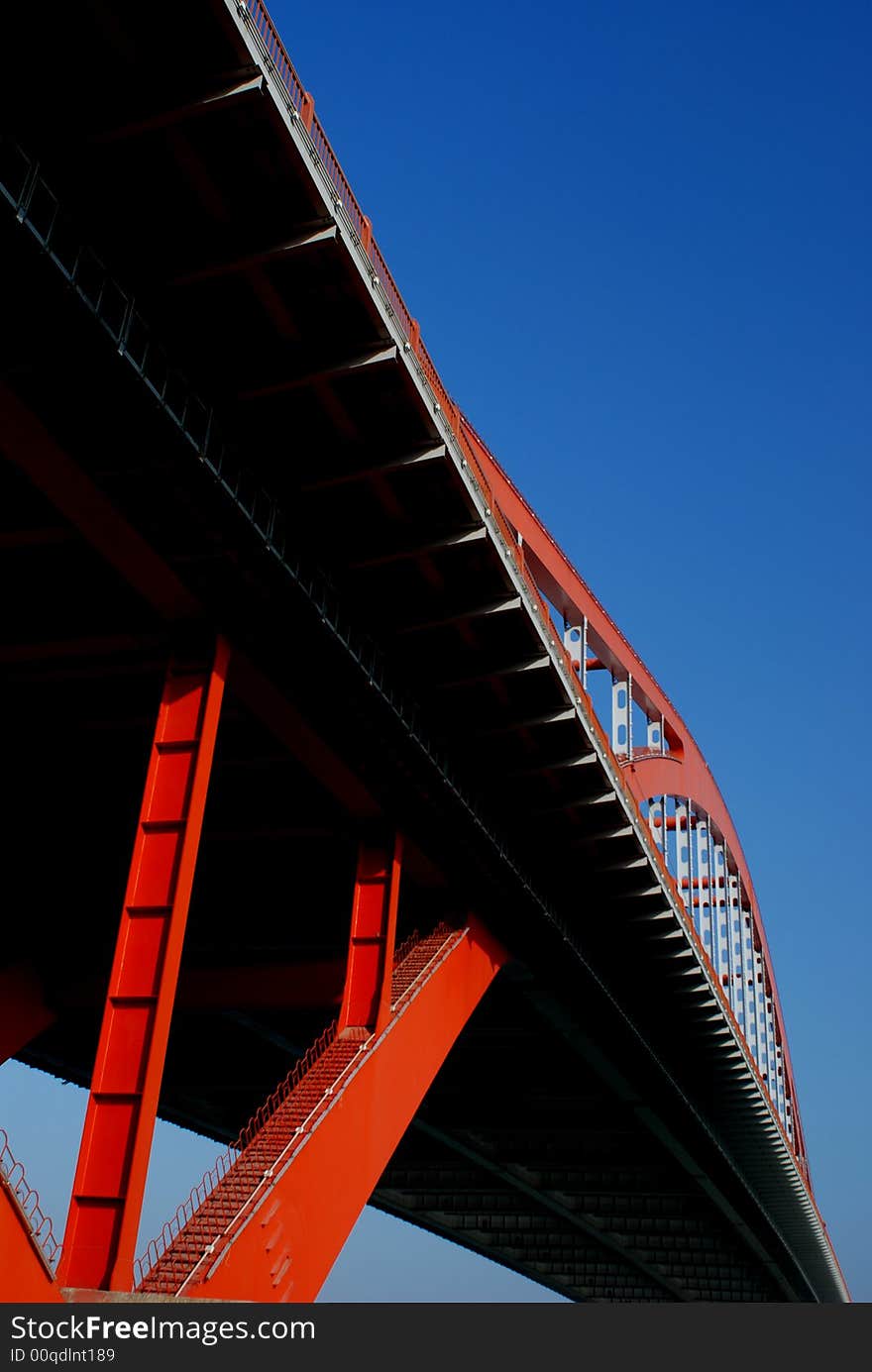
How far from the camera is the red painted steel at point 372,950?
18.8 meters

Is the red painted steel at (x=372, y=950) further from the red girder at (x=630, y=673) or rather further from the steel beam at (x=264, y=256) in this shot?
the steel beam at (x=264, y=256)

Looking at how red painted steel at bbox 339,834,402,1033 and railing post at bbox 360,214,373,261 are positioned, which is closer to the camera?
railing post at bbox 360,214,373,261

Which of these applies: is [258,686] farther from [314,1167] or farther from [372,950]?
[314,1167]

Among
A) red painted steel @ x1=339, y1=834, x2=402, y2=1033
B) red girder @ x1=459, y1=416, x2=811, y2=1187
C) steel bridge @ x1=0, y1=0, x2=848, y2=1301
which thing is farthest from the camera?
red girder @ x1=459, y1=416, x2=811, y2=1187

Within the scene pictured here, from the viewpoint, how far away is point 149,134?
1123cm

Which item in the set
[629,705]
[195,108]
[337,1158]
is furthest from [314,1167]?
[629,705]

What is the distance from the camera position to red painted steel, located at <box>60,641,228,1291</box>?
39.9ft

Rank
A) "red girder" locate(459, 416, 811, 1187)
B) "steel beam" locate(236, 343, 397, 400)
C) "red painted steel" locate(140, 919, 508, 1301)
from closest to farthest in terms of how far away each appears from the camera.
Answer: "steel beam" locate(236, 343, 397, 400), "red painted steel" locate(140, 919, 508, 1301), "red girder" locate(459, 416, 811, 1187)

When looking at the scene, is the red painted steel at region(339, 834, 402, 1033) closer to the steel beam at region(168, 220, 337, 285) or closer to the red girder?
the red girder

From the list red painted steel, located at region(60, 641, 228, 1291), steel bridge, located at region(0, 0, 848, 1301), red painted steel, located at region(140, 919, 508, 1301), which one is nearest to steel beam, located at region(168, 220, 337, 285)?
steel bridge, located at region(0, 0, 848, 1301)

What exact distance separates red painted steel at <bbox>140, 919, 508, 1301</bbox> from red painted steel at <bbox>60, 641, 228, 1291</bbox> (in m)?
1.07
